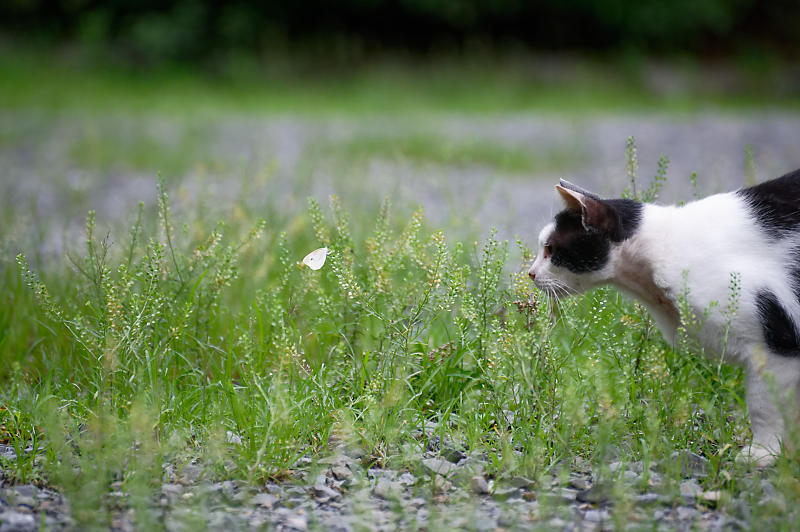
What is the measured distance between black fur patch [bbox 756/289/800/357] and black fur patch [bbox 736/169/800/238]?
9.4 inches

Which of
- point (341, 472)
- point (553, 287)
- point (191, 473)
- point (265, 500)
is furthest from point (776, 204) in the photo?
point (191, 473)

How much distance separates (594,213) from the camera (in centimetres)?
236

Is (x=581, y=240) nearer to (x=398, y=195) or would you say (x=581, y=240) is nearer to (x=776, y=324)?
(x=776, y=324)

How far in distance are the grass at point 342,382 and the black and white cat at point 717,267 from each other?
0.09 metres

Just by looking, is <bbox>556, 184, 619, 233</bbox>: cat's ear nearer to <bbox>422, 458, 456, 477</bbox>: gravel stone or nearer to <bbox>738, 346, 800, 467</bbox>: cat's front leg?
<bbox>738, 346, 800, 467</bbox>: cat's front leg

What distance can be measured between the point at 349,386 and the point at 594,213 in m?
0.93

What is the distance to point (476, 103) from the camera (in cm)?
1135

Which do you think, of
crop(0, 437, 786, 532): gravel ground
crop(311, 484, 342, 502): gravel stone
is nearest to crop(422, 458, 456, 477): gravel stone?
crop(0, 437, 786, 532): gravel ground

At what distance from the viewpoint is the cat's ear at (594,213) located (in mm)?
2338

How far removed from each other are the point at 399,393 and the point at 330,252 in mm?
491

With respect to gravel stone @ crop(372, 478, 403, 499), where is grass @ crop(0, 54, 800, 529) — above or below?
above

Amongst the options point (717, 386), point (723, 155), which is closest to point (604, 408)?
point (717, 386)

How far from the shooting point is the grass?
6.64ft

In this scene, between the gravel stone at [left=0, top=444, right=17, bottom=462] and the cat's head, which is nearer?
the gravel stone at [left=0, top=444, right=17, bottom=462]
